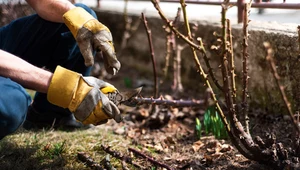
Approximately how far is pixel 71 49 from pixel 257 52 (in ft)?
3.96

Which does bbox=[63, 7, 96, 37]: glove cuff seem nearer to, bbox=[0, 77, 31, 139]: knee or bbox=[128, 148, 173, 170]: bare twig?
bbox=[0, 77, 31, 139]: knee

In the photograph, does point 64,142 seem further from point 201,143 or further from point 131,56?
point 131,56

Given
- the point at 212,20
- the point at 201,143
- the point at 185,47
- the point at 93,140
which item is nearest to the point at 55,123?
the point at 93,140

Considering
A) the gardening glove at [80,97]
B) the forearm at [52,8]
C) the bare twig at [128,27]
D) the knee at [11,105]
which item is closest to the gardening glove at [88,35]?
the forearm at [52,8]

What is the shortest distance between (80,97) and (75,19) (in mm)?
513

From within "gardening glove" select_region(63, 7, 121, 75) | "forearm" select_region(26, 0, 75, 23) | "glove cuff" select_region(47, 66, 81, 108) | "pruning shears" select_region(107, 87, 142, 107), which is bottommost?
"pruning shears" select_region(107, 87, 142, 107)

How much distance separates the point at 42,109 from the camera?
106 inches

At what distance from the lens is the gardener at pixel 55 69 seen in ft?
6.04

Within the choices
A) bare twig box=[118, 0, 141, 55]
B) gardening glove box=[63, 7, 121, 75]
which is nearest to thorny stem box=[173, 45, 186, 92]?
bare twig box=[118, 0, 141, 55]

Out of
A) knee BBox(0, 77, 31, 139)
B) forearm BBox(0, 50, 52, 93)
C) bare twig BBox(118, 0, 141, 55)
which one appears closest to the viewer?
knee BBox(0, 77, 31, 139)

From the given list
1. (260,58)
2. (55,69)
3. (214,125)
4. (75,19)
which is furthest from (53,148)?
(260,58)

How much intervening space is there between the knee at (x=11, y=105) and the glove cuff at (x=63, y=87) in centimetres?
13

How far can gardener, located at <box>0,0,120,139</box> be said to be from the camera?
1841 mm

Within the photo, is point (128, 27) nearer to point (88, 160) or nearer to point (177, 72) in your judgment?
point (177, 72)
